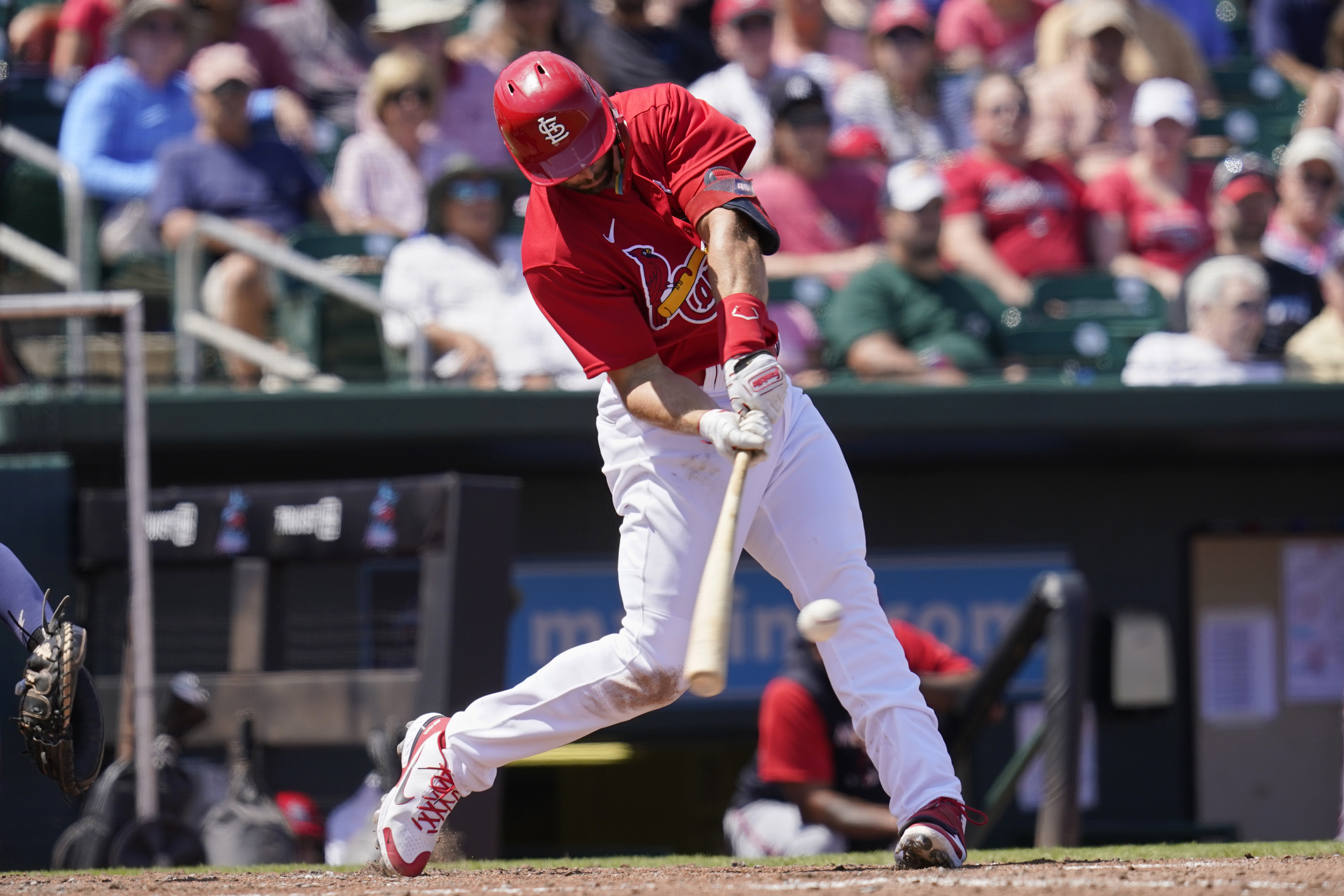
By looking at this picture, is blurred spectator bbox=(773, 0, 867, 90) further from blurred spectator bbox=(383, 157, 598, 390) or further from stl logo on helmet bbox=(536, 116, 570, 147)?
stl logo on helmet bbox=(536, 116, 570, 147)

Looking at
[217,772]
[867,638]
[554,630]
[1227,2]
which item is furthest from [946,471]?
[1227,2]

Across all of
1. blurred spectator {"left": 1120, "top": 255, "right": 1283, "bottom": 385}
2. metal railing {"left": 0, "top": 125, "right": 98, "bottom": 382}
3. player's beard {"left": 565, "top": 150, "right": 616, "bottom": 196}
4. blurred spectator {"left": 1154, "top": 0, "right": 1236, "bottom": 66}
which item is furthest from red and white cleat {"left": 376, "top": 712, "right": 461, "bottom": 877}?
blurred spectator {"left": 1154, "top": 0, "right": 1236, "bottom": 66}

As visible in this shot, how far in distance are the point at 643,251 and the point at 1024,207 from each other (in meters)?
4.16

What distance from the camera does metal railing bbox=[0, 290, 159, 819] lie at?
502 cm

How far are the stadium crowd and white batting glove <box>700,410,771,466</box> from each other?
2.77 meters

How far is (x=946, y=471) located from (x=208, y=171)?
3.06m

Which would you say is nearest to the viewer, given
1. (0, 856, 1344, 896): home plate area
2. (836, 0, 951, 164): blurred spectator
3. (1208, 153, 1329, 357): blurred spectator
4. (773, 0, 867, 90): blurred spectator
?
(0, 856, 1344, 896): home plate area

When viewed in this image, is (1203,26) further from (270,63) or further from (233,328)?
(233,328)

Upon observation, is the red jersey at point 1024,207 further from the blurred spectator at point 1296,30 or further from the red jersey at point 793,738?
the blurred spectator at point 1296,30

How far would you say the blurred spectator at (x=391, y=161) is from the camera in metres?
6.91

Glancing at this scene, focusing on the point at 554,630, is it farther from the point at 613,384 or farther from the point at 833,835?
the point at 613,384

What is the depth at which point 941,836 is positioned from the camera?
3.24 metres

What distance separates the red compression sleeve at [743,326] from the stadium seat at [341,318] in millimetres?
2988

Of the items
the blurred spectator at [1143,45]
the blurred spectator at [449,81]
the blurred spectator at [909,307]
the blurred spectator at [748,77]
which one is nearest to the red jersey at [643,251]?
the blurred spectator at [909,307]
